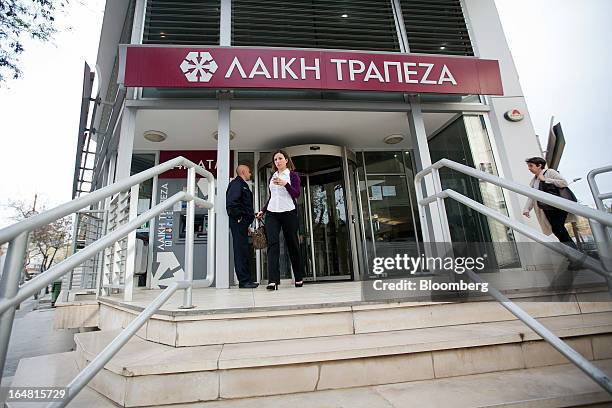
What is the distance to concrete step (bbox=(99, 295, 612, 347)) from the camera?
73.5 inches

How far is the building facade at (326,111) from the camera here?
170 inches

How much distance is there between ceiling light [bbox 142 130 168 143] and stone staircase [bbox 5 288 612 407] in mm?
4085

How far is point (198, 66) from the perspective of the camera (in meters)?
4.15

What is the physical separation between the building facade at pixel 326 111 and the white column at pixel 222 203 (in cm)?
2

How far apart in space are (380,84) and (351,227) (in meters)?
2.67

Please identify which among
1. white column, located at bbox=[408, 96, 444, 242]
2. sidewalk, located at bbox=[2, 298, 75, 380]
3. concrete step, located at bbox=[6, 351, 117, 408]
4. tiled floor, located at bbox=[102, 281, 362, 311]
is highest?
white column, located at bbox=[408, 96, 444, 242]

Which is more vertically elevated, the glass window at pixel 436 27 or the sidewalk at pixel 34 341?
the glass window at pixel 436 27

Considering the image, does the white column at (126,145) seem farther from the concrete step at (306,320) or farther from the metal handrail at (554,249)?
the metal handrail at (554,249)

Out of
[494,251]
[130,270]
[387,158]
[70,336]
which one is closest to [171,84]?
[130,270]

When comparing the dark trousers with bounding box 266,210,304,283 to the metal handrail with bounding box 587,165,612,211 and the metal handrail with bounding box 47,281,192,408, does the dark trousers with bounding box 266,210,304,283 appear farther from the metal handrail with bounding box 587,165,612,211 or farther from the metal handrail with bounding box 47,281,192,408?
the metal handrail with bounding box 587,165,612,211

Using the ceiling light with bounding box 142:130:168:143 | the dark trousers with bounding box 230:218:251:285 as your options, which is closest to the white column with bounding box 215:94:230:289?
the dark trousers with bounding box 230:218:251:285

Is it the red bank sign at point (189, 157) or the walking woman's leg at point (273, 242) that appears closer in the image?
the walking woman's leg at point (273, 242)

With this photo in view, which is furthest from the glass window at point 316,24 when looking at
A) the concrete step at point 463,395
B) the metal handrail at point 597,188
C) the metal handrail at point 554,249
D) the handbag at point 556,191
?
the concrete step at point 463,395

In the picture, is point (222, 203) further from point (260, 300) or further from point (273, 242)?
point (260, 300)
